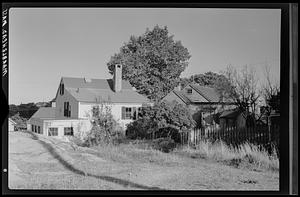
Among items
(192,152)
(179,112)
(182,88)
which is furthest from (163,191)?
(182,88)

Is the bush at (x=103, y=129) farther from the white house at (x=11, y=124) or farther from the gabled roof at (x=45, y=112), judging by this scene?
the white house at (x=11, y=124)

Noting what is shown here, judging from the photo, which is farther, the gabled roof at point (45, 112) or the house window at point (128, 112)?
the house window at point (128, 112)

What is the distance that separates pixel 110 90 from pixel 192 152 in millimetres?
1015

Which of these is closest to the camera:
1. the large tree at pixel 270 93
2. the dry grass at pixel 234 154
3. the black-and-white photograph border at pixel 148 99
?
the black-and-white photograph border at pixel 148 99

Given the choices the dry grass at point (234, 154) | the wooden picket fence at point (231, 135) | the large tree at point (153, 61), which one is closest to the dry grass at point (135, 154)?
the dry grass at point (234, 154)

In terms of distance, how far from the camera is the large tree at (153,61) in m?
3.11

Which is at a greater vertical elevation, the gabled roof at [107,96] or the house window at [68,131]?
the gabled roof at [107,96]

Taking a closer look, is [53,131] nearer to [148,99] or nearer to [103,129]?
[103,129]

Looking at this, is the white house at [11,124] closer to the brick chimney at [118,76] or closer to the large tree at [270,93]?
the brick chimney at [118,76]

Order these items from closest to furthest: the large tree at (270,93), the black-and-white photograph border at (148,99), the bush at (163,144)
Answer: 1. the black-and-white photograph border at (148,99)
2. the large tree at (270,93)
3. the bush at (163,144)

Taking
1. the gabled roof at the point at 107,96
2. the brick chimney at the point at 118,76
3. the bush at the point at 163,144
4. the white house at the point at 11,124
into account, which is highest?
the brick chimney at the point at 118,76

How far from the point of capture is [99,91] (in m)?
3.18

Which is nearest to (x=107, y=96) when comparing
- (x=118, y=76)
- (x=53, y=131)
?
(x=118, y=76)

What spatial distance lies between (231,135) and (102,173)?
51.0 inches
